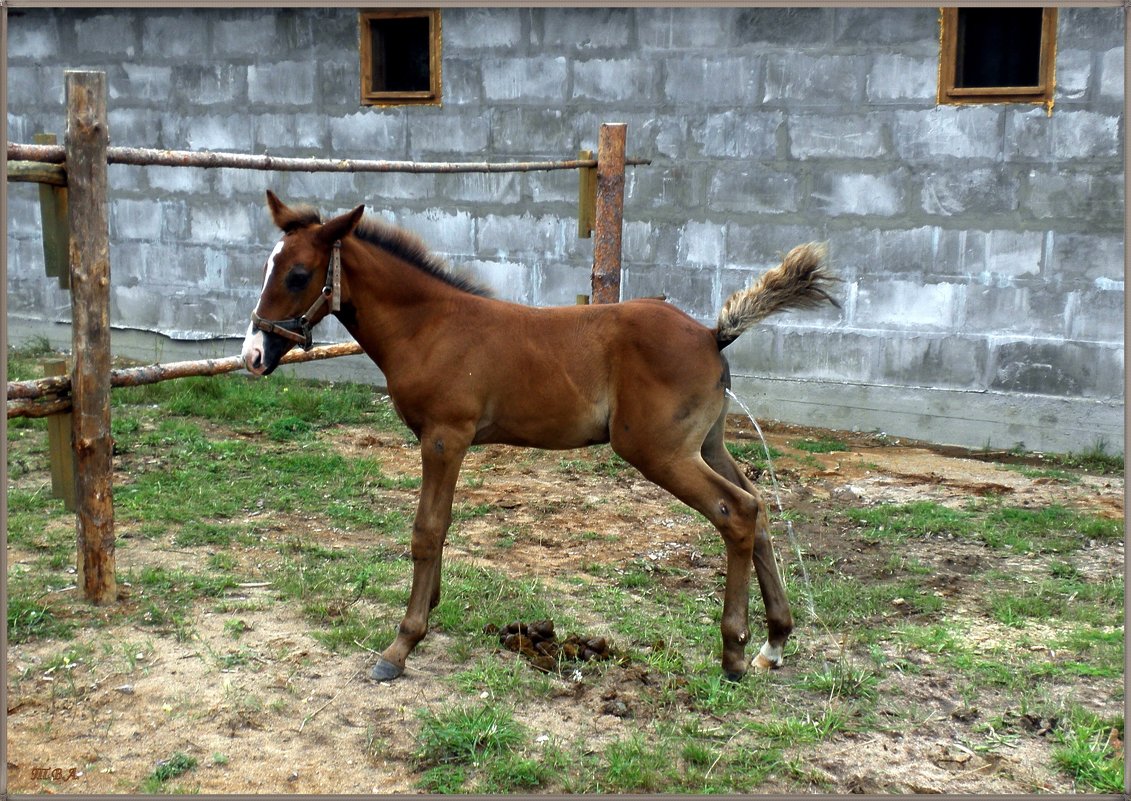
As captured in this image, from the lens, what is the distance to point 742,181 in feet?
29.2

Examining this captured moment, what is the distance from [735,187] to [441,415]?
5.20 m

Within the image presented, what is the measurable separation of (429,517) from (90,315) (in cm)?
172

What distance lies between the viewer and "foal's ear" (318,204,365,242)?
4.25 meters

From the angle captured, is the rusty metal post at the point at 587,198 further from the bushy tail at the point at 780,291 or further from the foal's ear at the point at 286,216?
the foal's ear at the point at 286,216

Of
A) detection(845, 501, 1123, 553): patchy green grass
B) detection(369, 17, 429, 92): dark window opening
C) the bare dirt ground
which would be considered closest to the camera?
the bare dirt ground

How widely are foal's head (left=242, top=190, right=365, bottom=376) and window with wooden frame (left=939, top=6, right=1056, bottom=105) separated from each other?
18.6ft

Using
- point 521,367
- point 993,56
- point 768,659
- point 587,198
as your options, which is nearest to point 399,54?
point 587,198

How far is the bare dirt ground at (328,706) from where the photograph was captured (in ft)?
11.6

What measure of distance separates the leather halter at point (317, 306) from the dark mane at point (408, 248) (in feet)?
0.74

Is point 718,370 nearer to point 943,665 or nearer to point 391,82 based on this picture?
point 943,665

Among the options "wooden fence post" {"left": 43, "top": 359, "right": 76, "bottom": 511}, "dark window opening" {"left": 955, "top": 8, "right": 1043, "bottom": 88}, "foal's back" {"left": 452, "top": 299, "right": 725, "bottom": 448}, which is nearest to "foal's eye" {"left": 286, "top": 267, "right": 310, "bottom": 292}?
"foal's back" {"left": 452, "top": 299, "right": 725, "bottom": 448}

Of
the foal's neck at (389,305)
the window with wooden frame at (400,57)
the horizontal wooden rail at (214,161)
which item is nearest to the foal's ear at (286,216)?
the foal's neck at (389,305)

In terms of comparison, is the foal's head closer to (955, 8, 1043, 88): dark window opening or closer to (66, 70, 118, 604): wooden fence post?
(66, 70, 118, 604): wooden fence post

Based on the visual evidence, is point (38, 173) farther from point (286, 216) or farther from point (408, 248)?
point (408, 248)
